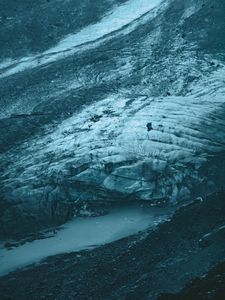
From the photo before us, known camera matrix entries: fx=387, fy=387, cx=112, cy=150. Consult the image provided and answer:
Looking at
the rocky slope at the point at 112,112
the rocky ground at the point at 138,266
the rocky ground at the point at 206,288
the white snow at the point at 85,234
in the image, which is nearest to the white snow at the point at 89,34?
the rocky slope at the point at 112,112

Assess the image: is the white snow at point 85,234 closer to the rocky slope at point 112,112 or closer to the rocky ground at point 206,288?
the rocky slope at point 112,112

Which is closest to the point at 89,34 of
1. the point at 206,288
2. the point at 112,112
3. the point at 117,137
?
the point at 112,112

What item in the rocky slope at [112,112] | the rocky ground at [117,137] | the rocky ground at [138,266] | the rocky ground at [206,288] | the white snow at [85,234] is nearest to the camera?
the rocky ground at [206,288]

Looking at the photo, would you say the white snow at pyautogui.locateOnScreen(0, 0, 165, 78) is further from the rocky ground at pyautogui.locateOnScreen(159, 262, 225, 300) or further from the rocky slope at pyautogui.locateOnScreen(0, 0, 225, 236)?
the rocky ground at pyautogui.locateOnScreen(159, 262, 225, 300)

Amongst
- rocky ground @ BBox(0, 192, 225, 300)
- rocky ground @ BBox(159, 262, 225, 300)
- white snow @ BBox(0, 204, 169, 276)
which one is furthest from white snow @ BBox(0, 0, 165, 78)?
rocky ground @ BBox(159, 262, 225, 300)

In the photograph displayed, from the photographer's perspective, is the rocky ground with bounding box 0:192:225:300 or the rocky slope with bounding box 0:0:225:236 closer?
the rocky ground with bounding box 0:192:225:300

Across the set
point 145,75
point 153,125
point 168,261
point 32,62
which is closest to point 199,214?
point 168,261

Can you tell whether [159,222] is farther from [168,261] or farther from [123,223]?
[168,261]
